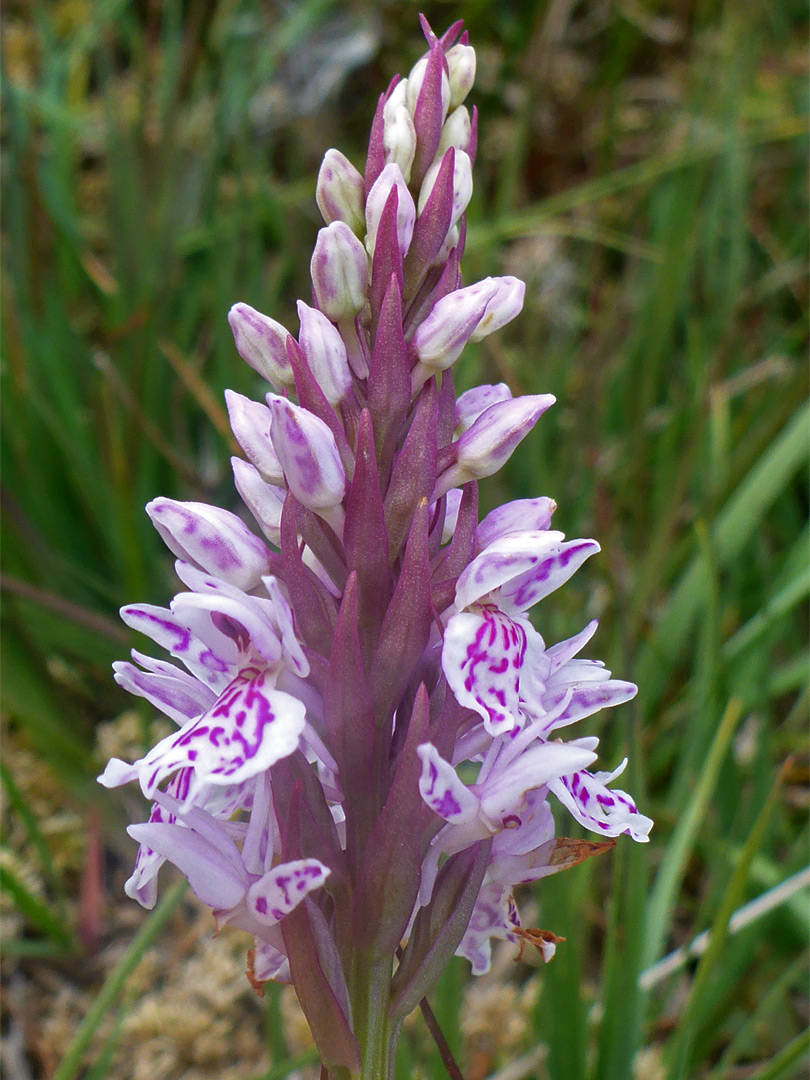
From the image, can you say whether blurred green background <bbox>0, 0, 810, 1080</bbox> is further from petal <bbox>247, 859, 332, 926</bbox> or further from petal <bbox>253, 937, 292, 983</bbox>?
petal <bbox>247, 859, 332, 926</bbox>

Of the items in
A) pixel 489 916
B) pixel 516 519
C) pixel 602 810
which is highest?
pixel 516 519

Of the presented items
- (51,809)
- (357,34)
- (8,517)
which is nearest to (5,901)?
(51,809)

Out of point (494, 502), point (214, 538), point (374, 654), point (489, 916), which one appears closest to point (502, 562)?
point (374, 654)

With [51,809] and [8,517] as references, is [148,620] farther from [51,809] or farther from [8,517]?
[51,809]

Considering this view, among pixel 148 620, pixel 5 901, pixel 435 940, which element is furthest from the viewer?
pixel 5 901

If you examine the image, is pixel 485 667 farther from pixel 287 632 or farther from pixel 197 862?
pixel 197 862

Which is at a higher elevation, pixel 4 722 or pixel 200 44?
pixel 200 44

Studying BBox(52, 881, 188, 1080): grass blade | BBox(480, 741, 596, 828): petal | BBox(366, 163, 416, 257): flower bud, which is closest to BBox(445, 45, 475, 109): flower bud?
BBox(366, 163, 416, 257): flower bud

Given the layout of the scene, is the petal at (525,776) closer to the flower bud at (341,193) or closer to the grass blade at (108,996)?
the flower bud at (341,193)
